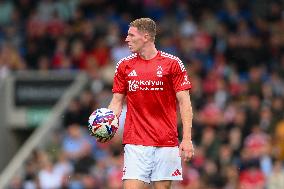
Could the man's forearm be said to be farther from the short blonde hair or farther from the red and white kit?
the short blonde hair

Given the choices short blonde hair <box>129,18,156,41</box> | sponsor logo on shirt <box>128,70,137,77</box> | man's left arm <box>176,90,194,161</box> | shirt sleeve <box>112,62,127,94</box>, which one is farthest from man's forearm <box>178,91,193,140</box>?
short blonde hair <box>129,18,156,41</box>

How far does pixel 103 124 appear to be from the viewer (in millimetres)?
10695

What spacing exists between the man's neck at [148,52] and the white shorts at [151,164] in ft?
3.24

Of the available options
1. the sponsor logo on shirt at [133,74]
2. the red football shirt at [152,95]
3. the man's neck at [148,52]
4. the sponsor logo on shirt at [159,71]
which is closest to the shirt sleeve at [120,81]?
the red football shirt at [152,95]

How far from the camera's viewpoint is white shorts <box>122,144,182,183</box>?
35.2 ft

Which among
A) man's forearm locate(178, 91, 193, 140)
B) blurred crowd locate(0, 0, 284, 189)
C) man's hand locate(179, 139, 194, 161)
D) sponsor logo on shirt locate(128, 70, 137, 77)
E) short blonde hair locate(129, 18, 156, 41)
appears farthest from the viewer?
blurred crowd locate(0, 0, 284, 189)

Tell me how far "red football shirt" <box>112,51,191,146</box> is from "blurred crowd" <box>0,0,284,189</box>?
5403 millimetres

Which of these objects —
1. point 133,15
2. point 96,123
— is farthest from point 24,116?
point 96,123

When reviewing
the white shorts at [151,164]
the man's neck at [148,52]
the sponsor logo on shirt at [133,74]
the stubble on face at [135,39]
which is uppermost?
the stubble on face at [135,39]

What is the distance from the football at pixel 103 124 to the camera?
10695mm

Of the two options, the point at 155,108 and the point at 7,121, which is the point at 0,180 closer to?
the point at 7,121

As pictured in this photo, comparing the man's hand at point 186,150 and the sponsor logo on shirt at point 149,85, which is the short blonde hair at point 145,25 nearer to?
the sponsor logo on shirt at point 149,85

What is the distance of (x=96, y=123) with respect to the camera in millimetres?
10711

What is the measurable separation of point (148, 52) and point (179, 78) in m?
0.45
